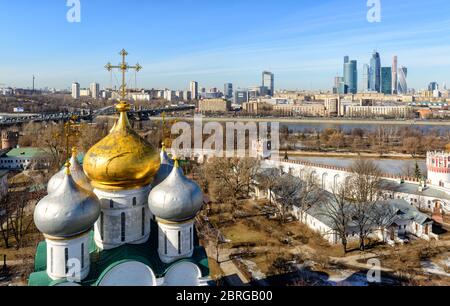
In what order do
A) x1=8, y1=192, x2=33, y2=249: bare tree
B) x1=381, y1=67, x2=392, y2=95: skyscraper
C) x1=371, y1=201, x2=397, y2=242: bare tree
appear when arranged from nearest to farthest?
1. x1=8, y1=192, x2=33, y2=249: bare tree
2. x1=371, y1=201, x2=397, y2=242: bare tree
3. x1=381, y1=67, x2=392, y2=95: skyscraper

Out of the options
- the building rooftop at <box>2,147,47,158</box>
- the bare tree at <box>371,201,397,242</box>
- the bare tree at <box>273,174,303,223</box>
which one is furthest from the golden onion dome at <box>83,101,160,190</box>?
the building rooftop at <box>2,147,47,158</box>

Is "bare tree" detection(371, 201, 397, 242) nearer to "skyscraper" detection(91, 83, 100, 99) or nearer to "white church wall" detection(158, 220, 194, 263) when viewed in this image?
"white church wall" detection(158, 220, 194, 263)

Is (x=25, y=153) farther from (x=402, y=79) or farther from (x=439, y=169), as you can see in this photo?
(x=402, y=79)

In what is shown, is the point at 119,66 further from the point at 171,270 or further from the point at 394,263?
the point at 394,263

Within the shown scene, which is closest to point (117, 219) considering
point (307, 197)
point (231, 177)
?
point (307, 197)

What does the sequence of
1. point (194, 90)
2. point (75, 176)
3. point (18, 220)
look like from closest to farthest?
point (75, 176)
point (18, 220)
point (194, 90)

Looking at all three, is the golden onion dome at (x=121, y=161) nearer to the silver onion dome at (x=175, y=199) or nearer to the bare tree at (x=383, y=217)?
the silver onion dome at (x=175, y=199)
